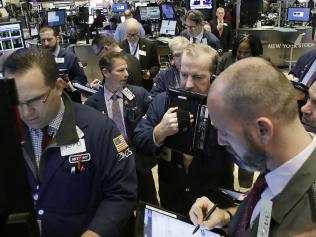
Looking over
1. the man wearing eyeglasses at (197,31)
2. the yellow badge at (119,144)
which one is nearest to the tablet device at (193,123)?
the yellow badge at (119,144)

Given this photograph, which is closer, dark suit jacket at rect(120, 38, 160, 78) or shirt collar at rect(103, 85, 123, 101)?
shirt collar at rect(103, 85, 123, 101)

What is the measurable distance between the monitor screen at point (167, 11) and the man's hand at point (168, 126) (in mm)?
7710

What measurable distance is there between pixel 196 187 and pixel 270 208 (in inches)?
33.8

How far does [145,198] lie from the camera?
8.83 feet

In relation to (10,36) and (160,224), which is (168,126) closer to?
(160,224)

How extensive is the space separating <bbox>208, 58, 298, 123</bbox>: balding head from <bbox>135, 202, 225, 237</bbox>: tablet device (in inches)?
22.9

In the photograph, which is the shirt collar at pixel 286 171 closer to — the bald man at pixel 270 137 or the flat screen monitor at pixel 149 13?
the bald man at pixel 270 137

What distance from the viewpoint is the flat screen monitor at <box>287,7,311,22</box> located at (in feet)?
30.1

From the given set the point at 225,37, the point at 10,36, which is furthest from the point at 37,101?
the point at 225,37

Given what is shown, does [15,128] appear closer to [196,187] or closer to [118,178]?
[118,178]

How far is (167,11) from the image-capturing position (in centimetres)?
906

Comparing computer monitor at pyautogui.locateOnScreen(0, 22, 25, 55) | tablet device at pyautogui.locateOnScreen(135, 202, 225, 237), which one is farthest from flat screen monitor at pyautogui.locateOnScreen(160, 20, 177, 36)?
tablet device at pyautogui.locateOnScreen(135, 202, 225, 237)

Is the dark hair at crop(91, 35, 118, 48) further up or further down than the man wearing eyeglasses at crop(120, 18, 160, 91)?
further up

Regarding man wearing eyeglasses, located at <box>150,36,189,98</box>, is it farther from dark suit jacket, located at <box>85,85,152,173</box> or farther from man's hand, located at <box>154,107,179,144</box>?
man's hand, located at <box>154,107,179,144</box>
